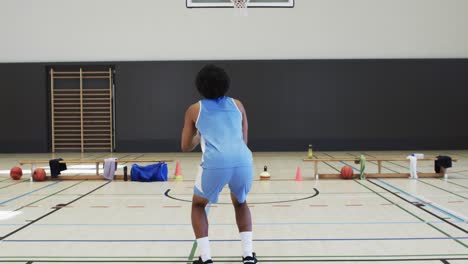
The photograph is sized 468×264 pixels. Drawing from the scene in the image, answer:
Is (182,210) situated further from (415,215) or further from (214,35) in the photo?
(214,35)

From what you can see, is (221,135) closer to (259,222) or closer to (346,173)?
(259,222)

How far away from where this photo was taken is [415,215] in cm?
516

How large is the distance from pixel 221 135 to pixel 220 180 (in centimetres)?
27

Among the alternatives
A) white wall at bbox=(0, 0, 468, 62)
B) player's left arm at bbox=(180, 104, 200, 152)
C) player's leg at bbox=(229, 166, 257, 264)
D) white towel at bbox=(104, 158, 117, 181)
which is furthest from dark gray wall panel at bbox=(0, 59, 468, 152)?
player's left arm at bbox=(180, 104, 200, 152)

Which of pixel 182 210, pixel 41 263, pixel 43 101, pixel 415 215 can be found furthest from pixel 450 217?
pixel 43 101

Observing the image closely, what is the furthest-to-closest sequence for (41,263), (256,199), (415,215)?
1. (256,199)
2. (415,215)
3. (41,263)

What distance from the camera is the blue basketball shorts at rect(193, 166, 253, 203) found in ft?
9.80

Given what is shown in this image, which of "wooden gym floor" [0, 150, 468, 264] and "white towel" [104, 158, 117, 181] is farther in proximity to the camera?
"white towel" [104, 158, 117, 181]

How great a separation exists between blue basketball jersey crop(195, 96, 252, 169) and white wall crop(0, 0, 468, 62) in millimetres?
11973

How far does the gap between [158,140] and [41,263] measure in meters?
11.4

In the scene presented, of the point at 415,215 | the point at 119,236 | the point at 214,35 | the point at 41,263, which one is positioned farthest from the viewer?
the point at 214,35

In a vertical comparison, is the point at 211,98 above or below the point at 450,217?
above

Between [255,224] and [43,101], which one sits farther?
[43,101]

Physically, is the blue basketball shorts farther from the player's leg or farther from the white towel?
the white towel
